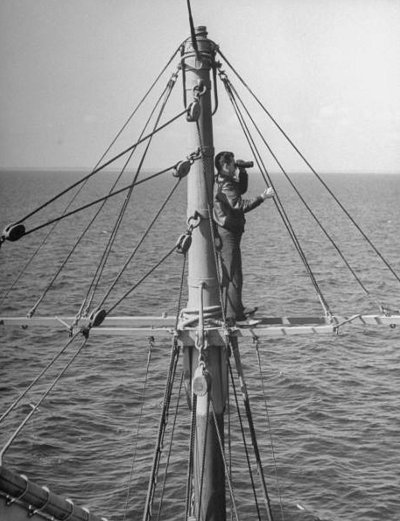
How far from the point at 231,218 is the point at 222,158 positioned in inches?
36.1

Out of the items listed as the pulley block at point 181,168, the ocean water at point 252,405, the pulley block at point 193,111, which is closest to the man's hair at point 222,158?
the pulley block at point 181,168

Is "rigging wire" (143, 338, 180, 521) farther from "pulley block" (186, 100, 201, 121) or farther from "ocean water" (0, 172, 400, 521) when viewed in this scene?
"pulley block" (186, 100, 201, 121)

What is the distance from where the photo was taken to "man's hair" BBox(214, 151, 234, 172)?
9.79 m

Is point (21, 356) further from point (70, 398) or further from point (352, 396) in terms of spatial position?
point (352, 396)

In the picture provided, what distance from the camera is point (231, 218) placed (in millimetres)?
9961

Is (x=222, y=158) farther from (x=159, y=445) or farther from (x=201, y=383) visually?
(x=159, y=445)

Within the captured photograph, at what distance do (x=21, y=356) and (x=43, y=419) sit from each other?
27.0ft

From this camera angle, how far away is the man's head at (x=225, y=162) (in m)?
9.79

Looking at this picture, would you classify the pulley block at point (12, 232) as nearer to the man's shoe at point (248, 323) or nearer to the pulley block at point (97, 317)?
the pulley block at point (97, 317)


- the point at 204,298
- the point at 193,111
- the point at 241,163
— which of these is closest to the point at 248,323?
the point at 204,298

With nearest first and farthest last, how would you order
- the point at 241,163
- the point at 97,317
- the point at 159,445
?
the point at 159,445 → the point at 97,317 → the point at 241,163

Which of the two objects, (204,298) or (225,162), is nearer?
(204,298)

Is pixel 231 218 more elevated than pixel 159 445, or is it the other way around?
pixel 231 218

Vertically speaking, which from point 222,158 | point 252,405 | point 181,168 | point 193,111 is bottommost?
point 252,405
